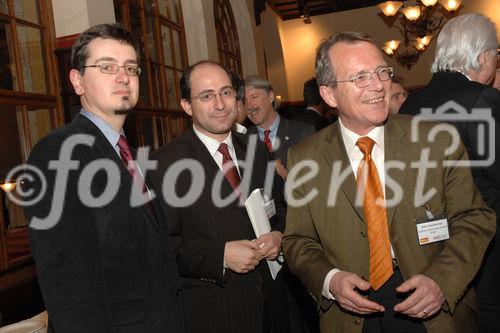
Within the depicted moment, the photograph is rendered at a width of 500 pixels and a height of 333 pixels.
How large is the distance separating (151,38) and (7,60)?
7.82ft

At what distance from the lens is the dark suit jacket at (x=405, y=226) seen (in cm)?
163

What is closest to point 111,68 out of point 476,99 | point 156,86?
point 476,99

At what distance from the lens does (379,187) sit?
172 centimetres

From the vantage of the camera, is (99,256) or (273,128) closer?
(99,256)

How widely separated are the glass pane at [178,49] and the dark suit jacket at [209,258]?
13.7 feet

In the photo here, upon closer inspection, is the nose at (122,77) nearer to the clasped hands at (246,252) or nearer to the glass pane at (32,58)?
the clasped hands at (246,252)

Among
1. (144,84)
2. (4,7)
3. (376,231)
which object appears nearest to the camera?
(376,231)

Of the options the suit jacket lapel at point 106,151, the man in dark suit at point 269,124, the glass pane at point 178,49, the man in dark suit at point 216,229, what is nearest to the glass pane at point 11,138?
the man in dark suit at point 216,229

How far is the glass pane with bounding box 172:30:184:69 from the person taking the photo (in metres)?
6.22

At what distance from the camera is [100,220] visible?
1.48m

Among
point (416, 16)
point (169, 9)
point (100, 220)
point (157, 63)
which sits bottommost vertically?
point (100, 220)

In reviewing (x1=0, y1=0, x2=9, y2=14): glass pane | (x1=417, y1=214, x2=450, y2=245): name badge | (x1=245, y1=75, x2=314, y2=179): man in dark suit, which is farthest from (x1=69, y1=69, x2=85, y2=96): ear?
(x1=245, y1=75, x2=314, y2=179): man in dark suit

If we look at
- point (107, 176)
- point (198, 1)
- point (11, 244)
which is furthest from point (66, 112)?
point (198, 1)

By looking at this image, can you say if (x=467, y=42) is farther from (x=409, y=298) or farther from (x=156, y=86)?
(x=156, y=86)
